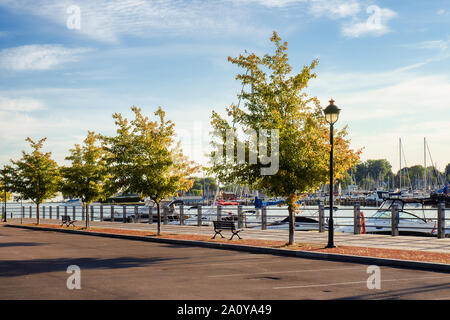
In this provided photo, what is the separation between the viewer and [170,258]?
15.7 meters

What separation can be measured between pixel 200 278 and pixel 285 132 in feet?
28.1

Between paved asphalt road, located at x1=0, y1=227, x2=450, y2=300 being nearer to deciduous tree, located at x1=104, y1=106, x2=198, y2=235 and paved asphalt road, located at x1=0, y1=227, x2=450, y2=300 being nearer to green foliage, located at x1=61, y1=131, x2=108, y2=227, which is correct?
deciduous tree, located at x1=104, y1=106, x2=198, y2=235

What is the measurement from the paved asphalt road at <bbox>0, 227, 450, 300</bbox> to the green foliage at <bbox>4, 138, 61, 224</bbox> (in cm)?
2261

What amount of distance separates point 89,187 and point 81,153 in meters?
2.53

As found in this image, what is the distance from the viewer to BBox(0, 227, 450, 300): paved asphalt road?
9.20 m

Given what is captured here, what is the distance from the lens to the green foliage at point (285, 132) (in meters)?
18.3

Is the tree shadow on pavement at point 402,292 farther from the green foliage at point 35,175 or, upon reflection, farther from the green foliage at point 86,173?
the green foliage at point 35,175

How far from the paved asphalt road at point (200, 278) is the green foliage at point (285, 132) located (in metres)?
3.50

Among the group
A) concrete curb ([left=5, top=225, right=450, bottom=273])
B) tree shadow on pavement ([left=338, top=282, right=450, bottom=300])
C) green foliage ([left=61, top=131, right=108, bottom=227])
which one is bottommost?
concrete curb ([left=5, top=225, right=450, bottom=273])

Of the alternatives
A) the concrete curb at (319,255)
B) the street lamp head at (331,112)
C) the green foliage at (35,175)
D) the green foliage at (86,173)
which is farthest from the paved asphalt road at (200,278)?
the green foliage at (35,175)

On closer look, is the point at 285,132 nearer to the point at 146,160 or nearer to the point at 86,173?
the point at 146,160

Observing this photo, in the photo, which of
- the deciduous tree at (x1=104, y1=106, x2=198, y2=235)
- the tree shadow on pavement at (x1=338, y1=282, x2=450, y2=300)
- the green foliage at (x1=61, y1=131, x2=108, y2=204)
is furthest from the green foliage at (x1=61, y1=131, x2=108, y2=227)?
the tree shadow on pavement at (x1=338, y1=282, x2=450, y2=300)
